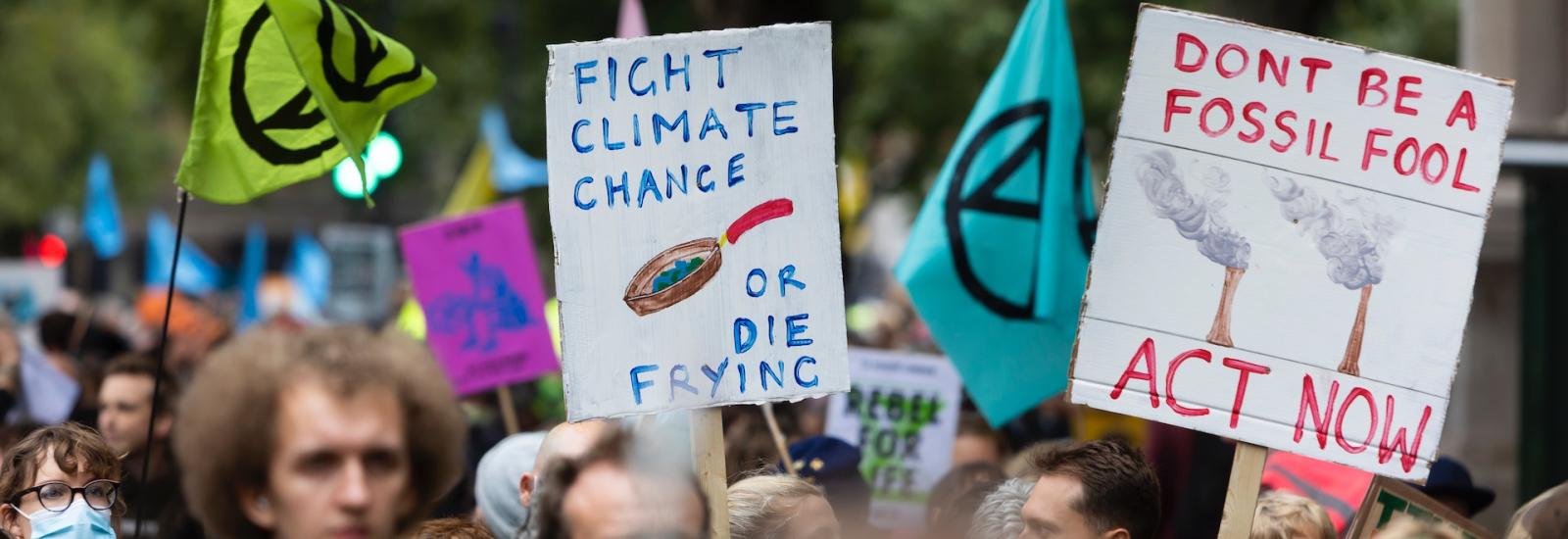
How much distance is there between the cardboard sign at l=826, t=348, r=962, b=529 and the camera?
22.6ft

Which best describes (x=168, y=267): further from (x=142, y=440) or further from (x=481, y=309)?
(x=142, y=440)

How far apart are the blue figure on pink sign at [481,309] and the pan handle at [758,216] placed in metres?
3.79

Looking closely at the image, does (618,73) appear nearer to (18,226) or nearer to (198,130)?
(198,130)

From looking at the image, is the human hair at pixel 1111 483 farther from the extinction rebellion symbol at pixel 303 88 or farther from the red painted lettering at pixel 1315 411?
the extinction rebellion symbol at pixel 303 88

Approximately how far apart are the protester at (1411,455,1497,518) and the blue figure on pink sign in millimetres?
3833

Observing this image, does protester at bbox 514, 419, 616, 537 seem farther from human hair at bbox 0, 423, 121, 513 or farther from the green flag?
the green flag

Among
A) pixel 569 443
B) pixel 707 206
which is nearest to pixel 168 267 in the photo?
pixel 707 206

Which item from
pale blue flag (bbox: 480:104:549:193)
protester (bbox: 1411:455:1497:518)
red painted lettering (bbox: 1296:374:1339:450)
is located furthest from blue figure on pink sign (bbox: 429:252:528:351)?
pale blue flag (bbox: 480:104:549:193)

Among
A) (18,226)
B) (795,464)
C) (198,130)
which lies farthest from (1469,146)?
(18,226)

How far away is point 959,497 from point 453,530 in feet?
5.58

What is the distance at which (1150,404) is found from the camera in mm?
4094

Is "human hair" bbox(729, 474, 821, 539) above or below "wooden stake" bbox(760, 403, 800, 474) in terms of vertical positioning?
above

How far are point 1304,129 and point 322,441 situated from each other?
2.53 metres

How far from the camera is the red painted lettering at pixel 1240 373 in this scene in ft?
13.4
